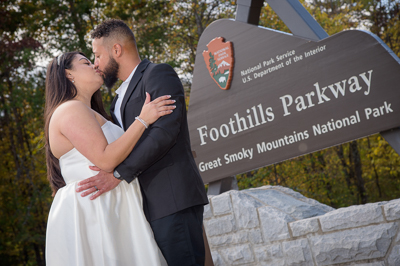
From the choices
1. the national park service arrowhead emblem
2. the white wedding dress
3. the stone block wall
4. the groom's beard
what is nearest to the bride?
the white wedding dress

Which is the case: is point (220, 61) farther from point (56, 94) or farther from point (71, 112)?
point (71, 112)

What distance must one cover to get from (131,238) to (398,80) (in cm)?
261

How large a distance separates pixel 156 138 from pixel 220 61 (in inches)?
108

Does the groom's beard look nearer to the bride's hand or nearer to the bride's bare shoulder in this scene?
the bride's bare shoulder

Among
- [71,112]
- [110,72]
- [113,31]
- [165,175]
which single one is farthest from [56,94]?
[165,175]

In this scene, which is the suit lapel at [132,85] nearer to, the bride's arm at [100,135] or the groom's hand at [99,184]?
the bride's arm at [100,135]

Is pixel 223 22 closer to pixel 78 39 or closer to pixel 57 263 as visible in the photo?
pixel 57 263

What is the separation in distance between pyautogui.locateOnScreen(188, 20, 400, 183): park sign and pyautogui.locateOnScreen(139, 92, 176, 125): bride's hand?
2.14 metres

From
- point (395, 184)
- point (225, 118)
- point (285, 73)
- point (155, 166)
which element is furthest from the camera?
point (395, 184)

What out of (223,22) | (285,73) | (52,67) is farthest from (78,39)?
(52,67)

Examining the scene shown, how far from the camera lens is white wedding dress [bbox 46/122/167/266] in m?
2.01

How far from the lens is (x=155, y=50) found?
13352 millimetres

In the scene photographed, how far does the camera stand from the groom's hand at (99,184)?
6.82ft

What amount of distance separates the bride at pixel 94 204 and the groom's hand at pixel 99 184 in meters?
0.05
